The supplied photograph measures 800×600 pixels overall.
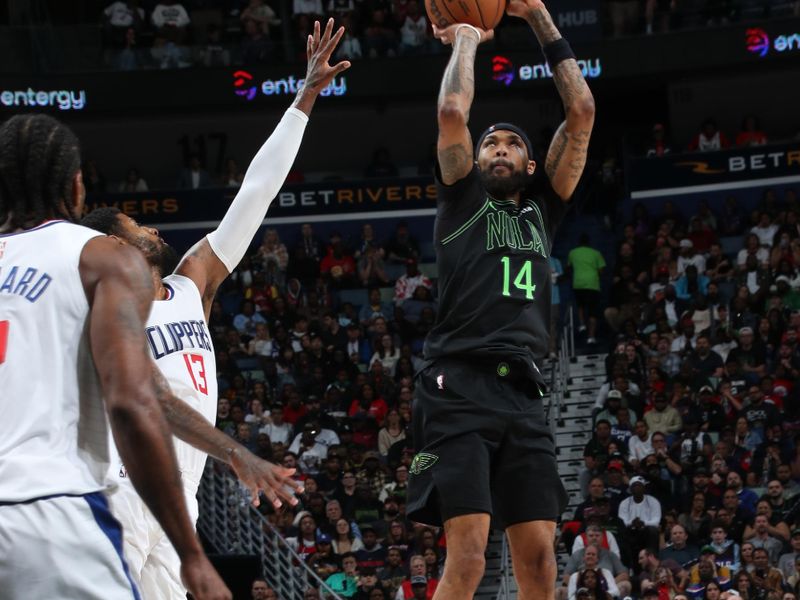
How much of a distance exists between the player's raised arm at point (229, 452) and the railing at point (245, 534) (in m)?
9.74

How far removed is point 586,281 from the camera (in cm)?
2039

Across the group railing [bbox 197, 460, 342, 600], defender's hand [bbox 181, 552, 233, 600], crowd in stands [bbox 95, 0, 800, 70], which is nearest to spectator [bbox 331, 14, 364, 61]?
crowd in stands [bbox 95, 0, 800, 70]

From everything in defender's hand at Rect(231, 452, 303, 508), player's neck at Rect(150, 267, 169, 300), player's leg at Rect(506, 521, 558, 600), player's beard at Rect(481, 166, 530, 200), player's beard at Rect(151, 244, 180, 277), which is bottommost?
player's leg at Rect(506, 521, 558, 600)

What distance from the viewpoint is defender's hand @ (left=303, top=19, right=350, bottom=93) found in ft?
19.3

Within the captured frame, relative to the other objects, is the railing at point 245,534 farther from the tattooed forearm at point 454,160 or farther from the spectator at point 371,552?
the tattooed forearm at point 454,160

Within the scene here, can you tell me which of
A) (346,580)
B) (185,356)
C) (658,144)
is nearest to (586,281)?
(658,144)

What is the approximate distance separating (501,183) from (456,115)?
416 mm

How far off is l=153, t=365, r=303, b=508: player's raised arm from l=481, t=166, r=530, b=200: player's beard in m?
2.11

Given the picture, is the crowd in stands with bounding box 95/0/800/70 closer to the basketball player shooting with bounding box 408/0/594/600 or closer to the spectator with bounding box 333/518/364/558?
the spectator with bounding box 333/518/364/558

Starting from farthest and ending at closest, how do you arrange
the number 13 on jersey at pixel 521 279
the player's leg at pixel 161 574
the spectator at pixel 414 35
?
1. the spectator at pixel 414 35
2. the number 13 on jersey at pixel 521 279
3. the player's leg at pixel 161 574

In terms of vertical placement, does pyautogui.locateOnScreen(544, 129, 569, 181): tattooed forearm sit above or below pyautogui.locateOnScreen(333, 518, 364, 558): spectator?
above

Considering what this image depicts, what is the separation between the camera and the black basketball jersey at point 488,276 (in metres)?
5.46

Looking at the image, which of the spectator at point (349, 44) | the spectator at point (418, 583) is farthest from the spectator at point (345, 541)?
the spectator at point (349, 44)

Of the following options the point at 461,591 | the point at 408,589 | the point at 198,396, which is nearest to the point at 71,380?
the point at 198,396
